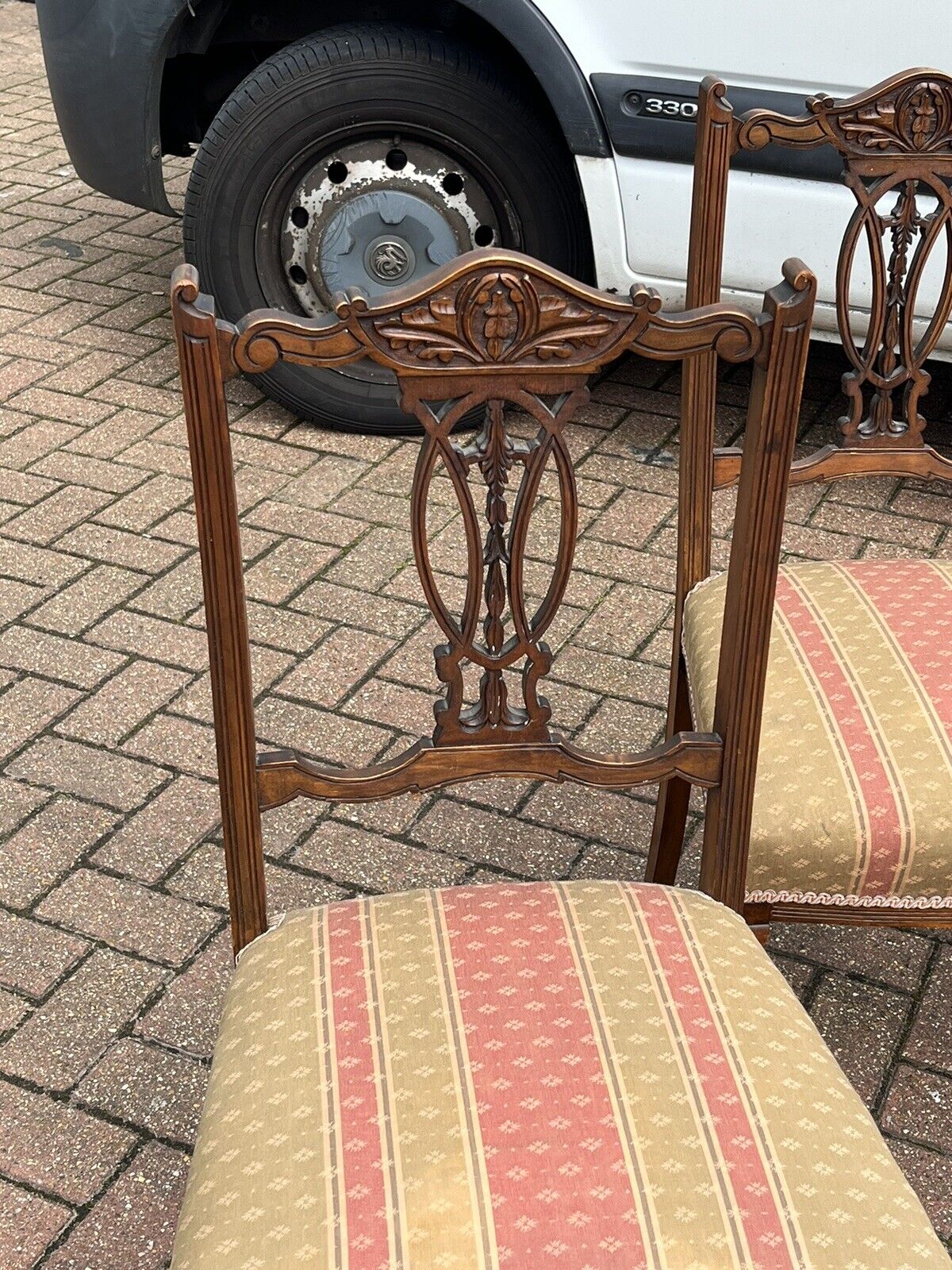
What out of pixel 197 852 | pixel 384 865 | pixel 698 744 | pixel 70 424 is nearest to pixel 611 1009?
pixel 698 744

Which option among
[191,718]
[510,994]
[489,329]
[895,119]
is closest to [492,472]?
[489,329]

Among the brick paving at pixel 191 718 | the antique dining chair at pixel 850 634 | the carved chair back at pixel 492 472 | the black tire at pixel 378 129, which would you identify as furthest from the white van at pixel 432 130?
the carved chair back at pixel 492 472

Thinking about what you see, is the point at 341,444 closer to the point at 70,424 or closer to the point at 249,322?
the point at 70,424

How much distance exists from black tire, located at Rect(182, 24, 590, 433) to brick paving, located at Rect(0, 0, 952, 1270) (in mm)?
476

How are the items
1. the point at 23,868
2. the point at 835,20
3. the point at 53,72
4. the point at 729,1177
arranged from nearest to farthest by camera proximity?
the point at 729,1177
the point at 23,868
the point at 835,20
the point at 53,72

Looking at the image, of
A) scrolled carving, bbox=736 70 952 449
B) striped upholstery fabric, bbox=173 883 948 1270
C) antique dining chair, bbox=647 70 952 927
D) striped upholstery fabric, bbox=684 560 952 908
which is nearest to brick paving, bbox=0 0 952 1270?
antique dining chair, bbox=647 70 952 927

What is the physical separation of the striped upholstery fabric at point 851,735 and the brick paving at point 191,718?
0.53 m

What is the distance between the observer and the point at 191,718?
2707 mm

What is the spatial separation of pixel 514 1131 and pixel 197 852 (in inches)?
50.6

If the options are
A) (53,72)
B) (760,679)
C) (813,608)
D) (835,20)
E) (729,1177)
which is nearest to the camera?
(729,1177)

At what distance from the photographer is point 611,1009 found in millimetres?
1363

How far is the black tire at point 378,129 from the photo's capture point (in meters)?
3.27

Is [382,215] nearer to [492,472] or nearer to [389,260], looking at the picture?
[389,260]

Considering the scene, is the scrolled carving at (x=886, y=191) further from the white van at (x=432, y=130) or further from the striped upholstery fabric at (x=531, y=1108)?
the white van at (x=432, y=130)
